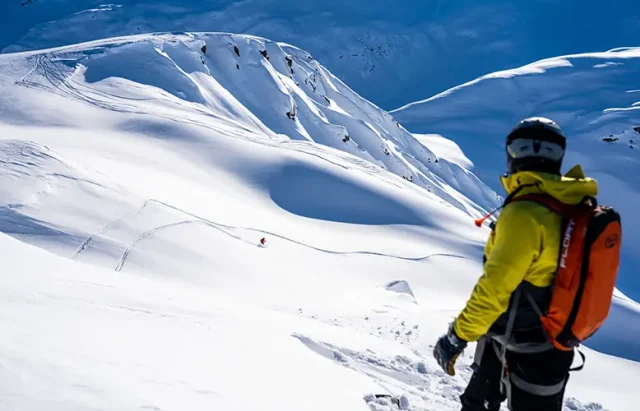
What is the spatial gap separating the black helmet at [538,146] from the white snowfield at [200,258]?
2342 millimetres

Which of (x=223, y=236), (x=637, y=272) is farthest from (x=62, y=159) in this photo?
(x=637, y=272)

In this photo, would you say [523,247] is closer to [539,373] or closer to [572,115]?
[539,373]

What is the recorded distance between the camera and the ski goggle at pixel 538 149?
3406 millimetres

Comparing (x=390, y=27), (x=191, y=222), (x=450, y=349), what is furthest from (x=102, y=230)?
(x=390, y=27)

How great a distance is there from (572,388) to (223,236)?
798 cm

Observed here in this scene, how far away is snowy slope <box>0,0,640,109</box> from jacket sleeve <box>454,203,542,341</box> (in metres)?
102

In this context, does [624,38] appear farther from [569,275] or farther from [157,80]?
[569,275]

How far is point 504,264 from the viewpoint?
314 cm

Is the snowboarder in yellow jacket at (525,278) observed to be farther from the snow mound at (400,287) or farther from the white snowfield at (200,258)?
the snow mound at (400,287)

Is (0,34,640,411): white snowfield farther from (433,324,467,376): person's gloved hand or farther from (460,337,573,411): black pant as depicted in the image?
(460,337,573,411): black pant

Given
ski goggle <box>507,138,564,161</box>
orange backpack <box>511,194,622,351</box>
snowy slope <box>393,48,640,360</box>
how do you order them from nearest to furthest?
orange backpack <box>511,194,622,351</box> < ski goggle <box>507,138,564,161</box> < snowy slope <box>393,48,640,360</box>

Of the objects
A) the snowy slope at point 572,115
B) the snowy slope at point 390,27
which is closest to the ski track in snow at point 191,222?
the snowy slope at point 572,115

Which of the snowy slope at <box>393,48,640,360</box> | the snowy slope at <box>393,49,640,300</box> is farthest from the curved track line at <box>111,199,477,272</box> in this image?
the snowy slope at <box>393,49,640,300</box>

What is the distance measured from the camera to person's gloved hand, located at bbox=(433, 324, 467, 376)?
3469 mm
